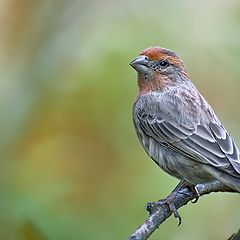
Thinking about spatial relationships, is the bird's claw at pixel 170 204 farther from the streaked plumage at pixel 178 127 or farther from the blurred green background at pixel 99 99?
the blurred green background at pixel 99 99

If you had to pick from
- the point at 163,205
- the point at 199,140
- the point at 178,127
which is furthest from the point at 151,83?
the point at 163,205

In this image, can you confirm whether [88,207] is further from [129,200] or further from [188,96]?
[188,96]

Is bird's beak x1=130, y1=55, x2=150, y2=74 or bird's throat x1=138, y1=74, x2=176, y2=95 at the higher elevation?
bird's beak x1=130, y1=55, x2=150, y2=74

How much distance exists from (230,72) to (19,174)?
2.65m

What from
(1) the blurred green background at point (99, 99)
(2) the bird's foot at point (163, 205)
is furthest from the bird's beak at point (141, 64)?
(2) the bird's foot at point (163, 205)

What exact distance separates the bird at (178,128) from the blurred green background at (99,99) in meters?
0.68

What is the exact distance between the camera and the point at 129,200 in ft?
22.7

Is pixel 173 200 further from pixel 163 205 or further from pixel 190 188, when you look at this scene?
pixel 190 188

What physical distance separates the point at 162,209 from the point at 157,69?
4.91ft

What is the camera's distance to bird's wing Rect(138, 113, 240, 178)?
19.0ft

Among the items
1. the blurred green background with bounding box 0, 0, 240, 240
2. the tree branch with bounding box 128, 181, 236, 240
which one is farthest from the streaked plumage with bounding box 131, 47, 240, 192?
the blurred green background with bounding box 0, 0, 240, 240

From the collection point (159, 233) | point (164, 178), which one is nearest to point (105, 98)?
point (164, 178)

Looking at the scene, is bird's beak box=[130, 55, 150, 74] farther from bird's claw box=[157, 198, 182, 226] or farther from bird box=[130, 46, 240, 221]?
bird's claw box=[157, 198, 182, 226]

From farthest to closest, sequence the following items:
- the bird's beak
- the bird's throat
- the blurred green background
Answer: the blurred green background → the bird's throat → the bird's beak
